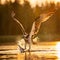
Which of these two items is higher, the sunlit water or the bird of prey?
the bird of prey

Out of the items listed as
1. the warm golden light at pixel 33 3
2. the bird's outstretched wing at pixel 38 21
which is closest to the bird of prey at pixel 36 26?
the bird's outstretched wing at pixel 38 21

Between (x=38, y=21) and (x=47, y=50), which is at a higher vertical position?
(x=38, y=21)

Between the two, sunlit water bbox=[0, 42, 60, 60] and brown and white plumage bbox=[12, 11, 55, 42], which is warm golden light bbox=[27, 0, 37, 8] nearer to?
brown and white plumage bbox=[12, 11, 55, 42]

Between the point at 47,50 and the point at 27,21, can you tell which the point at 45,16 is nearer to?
the point at 27,21

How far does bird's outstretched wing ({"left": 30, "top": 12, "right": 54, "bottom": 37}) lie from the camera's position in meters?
1.78

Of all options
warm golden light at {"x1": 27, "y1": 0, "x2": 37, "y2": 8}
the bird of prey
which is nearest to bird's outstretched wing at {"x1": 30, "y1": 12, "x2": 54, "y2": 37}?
the bird of prey

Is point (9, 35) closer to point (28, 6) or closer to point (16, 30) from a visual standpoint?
point (16, 30)

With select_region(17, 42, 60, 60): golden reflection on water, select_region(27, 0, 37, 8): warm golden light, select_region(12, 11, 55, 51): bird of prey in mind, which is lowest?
select_region(17, 42, 60, 60): golden reflection on water

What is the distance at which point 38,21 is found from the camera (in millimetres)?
1777

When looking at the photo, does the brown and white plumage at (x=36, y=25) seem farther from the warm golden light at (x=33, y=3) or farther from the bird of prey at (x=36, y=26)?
the warm golden light at (x=33, y=3)

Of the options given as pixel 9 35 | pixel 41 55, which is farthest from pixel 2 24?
pixel 41 55

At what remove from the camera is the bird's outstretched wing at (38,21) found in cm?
178

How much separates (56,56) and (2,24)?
45 cm

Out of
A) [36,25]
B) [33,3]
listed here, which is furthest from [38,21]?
[33,3]
